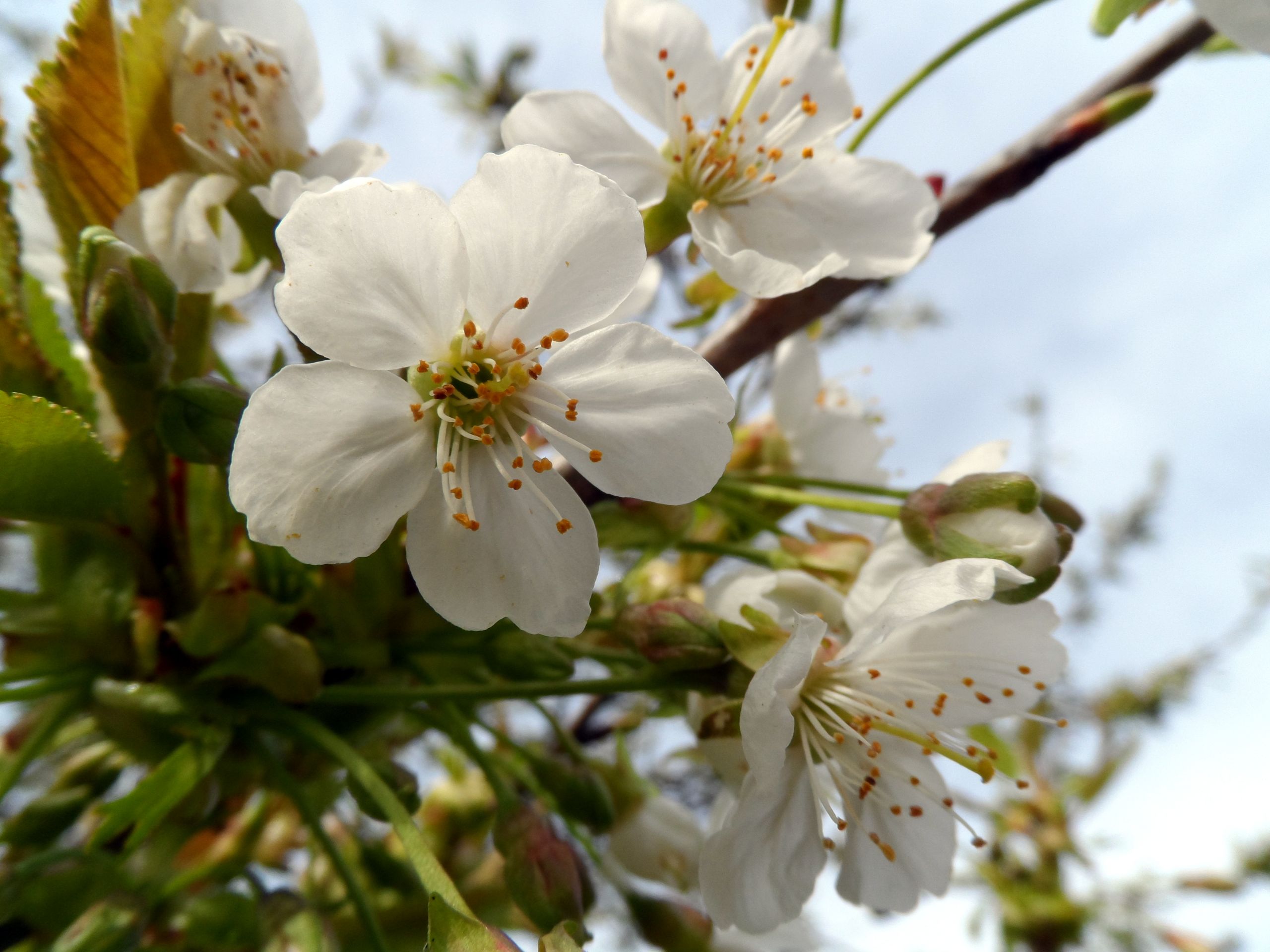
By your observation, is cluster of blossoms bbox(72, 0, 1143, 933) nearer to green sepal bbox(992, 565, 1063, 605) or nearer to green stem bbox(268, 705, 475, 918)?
green sepal bbox(992, 565, 1063, 605)

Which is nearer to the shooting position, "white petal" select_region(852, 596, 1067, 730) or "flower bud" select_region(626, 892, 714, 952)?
"white petal" select_region(852, 596, 1067, 730)

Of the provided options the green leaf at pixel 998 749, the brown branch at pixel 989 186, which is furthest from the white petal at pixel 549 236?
the green leaf at pixel 998 749

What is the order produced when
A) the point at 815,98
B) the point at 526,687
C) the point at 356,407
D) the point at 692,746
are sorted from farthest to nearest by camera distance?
the point at 692,746, the point at 815,98, the point at 526,687, the point at 356,407

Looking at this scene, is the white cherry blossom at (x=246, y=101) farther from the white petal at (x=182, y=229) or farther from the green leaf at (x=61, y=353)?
the green leaf at (x=61, y=353)

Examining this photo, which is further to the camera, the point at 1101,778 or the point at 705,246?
the point at 1101,778

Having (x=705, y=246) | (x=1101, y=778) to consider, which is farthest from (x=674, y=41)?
(x=1101, y=778)

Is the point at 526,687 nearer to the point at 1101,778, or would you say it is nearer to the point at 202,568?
the point at 202,568

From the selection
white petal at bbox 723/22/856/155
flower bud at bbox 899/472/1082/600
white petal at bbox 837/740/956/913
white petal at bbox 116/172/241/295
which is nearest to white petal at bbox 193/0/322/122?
white petal at bbox 116/172/241/295
